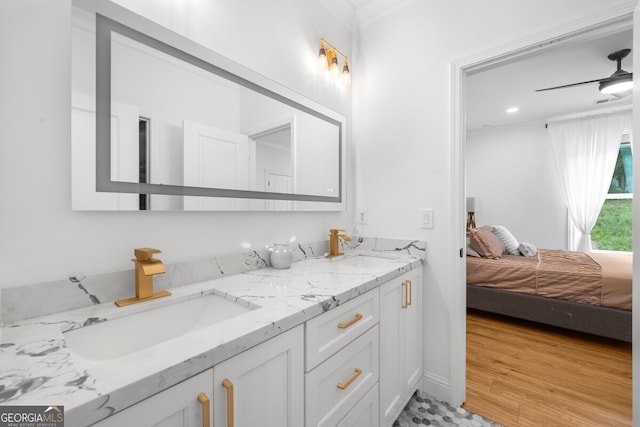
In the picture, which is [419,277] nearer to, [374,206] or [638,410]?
[374,206]

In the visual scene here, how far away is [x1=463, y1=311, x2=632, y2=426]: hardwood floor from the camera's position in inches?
63.1

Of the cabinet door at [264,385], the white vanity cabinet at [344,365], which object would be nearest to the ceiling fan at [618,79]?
the white vanity cabinet at [344,365]

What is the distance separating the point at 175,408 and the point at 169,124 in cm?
94

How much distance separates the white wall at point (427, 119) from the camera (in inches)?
63.3

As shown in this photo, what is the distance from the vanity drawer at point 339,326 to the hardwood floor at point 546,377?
105cm

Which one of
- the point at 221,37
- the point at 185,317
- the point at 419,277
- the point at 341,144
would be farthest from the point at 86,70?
the point at 419,277

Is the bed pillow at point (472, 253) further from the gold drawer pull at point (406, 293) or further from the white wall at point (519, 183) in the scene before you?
the gold drawer pull at point (406, 293)

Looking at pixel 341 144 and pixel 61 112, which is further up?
pixel 341 144

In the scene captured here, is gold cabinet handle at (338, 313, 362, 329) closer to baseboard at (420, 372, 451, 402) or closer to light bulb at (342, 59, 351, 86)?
baseboard at (420, 372, 451, 402)

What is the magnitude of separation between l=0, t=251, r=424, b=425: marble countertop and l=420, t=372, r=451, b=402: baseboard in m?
0.97

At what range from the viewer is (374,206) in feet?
6.60

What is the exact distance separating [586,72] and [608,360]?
9.10 feet

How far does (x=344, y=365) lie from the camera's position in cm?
107

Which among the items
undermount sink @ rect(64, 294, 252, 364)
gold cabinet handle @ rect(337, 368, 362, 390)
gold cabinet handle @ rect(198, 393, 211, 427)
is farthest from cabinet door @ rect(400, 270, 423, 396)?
gold cabinet handle @ rect(198, 393, 211, 427)
